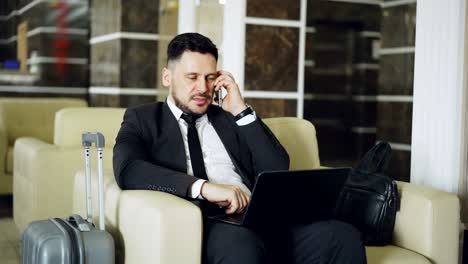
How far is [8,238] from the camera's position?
432 cm

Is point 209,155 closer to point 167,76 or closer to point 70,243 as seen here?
point 167,76

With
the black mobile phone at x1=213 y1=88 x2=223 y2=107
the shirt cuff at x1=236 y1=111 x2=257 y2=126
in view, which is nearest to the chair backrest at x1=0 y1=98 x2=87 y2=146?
the black mobile phone at x1=213 y1=88 x2=223 y2=107

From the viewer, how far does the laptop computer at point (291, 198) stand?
2.17 metres

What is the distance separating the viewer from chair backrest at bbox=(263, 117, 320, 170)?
10.6 feet

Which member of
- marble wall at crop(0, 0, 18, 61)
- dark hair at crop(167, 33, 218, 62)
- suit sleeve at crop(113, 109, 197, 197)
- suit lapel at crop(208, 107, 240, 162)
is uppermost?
marble wall at crop(0, 0, 18, 61)

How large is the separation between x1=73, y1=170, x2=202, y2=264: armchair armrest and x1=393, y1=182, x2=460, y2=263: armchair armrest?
3.11ft

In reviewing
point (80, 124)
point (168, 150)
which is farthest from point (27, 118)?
point (168, 150)

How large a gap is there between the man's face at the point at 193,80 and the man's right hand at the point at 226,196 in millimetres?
433

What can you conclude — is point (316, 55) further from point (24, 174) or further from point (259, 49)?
point (24, 174)

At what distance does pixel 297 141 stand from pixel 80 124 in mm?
1479

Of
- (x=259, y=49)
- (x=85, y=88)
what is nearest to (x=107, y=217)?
(x=259, y=49)

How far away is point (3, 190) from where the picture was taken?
17.4 ft

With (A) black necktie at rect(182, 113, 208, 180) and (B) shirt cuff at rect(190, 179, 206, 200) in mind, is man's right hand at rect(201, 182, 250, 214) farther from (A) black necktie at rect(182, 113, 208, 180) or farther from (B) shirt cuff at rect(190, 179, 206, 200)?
(A) black necktie at rect(182, 113, 208, 180)

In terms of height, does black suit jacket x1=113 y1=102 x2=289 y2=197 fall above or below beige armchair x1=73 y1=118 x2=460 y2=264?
above
